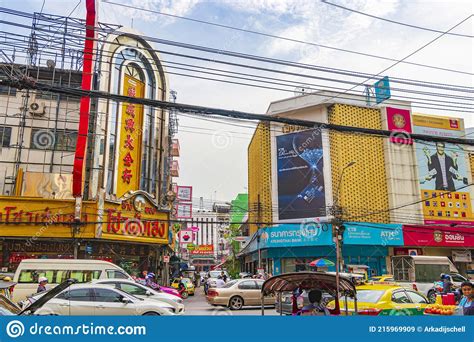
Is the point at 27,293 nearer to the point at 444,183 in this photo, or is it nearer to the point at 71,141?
the point at 71,141

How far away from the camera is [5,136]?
27.6m

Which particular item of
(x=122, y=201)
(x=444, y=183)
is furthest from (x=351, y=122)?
(x=122, y=201)

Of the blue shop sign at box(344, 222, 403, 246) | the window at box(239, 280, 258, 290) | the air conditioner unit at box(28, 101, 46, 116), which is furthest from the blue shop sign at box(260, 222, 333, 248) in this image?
the air conditioner unit at box(28, 101, 46, 116)

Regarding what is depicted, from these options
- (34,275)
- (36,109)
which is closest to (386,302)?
(34,275)

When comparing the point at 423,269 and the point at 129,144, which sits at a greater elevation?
the point at 129,144

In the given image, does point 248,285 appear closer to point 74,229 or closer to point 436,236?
point 74,229

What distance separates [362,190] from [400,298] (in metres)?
25.2

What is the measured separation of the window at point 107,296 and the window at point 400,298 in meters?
7.41

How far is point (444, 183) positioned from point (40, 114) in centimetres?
3442

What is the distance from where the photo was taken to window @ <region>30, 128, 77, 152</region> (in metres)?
28.0

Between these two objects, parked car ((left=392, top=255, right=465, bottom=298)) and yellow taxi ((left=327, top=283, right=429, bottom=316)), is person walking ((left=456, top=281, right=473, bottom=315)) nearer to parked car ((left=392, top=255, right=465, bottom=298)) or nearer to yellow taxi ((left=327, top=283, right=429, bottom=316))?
yellow taxi ((left=327, top=283, right=429, bottom=316))

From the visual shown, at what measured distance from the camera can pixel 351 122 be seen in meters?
36.2

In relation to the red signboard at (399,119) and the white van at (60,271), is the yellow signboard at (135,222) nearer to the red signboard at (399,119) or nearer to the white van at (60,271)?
the white van at (60,271)

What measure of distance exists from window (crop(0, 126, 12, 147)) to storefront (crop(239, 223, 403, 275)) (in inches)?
801
